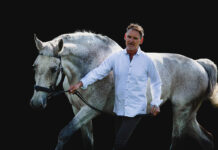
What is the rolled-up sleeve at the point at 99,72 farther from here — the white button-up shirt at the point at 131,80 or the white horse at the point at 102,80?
the white horse at the point at 102,80

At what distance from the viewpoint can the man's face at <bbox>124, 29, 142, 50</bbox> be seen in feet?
17.2

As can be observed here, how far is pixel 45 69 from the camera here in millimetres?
5312

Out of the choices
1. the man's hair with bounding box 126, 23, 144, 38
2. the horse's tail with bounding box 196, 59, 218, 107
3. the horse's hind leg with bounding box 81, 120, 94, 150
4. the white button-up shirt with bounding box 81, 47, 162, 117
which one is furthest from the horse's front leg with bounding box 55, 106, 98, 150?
the horse's tail with bounding box 196, 59, 218, 107

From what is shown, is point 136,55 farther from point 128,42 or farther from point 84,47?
point 84,47

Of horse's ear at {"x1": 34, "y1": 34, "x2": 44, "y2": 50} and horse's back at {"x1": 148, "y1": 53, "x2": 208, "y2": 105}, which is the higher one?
horse's ear at {"x1": 34, "y1": 34, "x2": 44, "y2": 50}

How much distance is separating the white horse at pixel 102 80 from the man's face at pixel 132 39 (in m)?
0.86

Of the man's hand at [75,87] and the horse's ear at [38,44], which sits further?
the horse's ear at [38,44]

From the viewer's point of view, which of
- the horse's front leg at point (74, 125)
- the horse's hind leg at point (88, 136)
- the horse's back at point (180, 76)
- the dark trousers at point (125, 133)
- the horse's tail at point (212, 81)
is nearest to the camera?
the dark trousers at point (125, 133)

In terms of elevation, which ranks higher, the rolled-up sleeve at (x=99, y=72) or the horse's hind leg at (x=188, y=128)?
the rolled-up sleeve at (x=99, y=72)

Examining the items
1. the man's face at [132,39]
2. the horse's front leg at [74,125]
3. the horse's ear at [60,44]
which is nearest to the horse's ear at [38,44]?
the horse's ear at [60,44]

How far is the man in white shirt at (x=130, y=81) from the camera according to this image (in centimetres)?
526

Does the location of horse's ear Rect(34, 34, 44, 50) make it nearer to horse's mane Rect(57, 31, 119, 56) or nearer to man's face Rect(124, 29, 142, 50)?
horse's mane Rect(57, 31, 119, 56)

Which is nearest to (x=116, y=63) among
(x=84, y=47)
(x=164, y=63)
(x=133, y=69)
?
(x=133, y=69)

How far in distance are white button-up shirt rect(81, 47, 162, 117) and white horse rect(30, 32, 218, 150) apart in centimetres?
43
